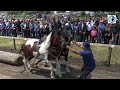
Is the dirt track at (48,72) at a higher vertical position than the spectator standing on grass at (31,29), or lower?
lower

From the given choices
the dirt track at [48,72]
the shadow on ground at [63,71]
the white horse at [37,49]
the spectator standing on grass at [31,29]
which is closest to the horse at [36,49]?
the white horse at [37,49]

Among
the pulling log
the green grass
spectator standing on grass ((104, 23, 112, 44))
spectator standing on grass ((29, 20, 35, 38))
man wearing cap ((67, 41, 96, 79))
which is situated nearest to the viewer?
man wearing cap ((67, 41, 96, 79))

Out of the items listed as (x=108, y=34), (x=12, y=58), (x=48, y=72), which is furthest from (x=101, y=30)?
(x=12, y=58)

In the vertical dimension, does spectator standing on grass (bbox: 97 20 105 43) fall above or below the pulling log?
above

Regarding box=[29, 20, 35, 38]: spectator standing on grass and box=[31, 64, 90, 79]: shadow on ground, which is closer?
box=[31, 64, 90, 79]: shadow on ground

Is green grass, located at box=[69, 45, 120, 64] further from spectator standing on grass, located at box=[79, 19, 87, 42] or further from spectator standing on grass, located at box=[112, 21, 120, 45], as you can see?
spectator standing on grass, located at box=[79, 19, 87, 42]

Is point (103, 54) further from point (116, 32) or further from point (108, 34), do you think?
point (116, 32)

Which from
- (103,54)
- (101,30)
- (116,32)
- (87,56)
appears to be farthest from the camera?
(101,30)

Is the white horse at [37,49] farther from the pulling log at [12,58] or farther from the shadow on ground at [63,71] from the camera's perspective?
the pulling log at [12,58]

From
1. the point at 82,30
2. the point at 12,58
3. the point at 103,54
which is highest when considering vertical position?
the point at 82,30

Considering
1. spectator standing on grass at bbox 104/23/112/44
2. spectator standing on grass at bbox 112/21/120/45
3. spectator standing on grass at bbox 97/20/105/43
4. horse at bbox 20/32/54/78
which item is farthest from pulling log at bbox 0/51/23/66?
spectator standing on grass at bbox 112/21/120/45

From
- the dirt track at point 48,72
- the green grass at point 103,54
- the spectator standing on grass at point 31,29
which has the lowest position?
the dirt track at point 48,72

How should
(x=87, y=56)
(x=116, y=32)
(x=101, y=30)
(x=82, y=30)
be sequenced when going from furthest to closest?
(x=82, y=30) < (x=101, y=30) < (x=116, y=32) < (x=87, y=56)
